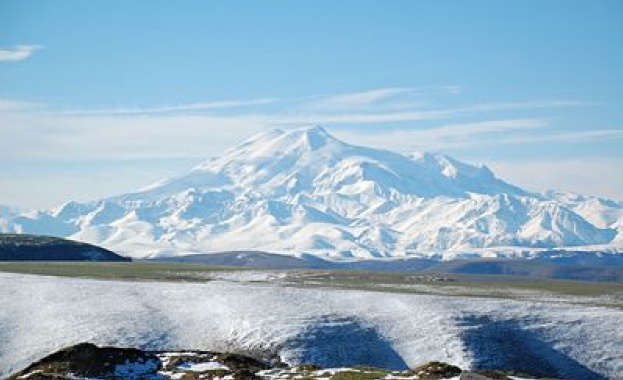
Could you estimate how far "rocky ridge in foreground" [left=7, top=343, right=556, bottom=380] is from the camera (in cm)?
6669

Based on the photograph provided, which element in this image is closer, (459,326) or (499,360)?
(499,360)

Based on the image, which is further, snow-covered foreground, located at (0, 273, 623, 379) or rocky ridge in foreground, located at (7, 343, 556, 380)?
snow-covered foreground, located at (0, 273, 623, 379)

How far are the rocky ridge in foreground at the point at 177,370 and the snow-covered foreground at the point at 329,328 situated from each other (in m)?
13.0

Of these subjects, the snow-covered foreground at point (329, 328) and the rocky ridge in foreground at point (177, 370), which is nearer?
the rocky ridge in foreground at point (177, 370)

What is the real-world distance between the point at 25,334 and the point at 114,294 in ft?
74.0

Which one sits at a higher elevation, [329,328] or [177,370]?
[329,328]

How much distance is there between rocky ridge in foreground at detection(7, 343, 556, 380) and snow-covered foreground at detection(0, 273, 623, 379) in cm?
1303

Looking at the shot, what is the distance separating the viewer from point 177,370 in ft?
234

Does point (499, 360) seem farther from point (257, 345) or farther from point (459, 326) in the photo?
point (257, 345)

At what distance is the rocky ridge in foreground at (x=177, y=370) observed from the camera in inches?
2625

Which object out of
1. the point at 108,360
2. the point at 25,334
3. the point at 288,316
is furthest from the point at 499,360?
the point at 25,334

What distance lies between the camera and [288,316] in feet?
330

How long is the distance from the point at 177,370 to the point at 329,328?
2780cm

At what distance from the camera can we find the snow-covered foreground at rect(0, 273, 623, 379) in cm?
8950
